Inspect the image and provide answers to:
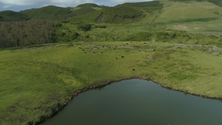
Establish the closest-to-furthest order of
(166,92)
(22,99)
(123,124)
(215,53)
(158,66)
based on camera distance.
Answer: (123,124) < (22,99) < (166,92) < (158,66) < (215,53)

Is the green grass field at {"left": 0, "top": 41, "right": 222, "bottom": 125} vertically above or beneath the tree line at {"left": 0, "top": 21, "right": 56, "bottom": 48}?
beneath

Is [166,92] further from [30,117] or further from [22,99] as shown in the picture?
[22,99]

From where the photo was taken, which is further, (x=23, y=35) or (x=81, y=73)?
(x=23, y=35)

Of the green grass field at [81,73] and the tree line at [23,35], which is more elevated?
the tree line at [23,35]

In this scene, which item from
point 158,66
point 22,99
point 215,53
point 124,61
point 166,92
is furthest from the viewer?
point 215,53

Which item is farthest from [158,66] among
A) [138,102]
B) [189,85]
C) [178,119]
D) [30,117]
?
[30,117]

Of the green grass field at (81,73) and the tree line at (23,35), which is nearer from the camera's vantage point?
the green grass field at (81,73)

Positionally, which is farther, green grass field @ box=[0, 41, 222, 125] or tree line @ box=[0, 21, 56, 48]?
tree line @ box=[0, 21, 56, 48]

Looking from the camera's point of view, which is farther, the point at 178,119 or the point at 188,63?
the point at 188,63

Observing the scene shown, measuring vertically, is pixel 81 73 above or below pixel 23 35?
below

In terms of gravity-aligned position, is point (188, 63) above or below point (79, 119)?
above

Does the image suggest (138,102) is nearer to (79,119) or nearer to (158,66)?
(79,119)
